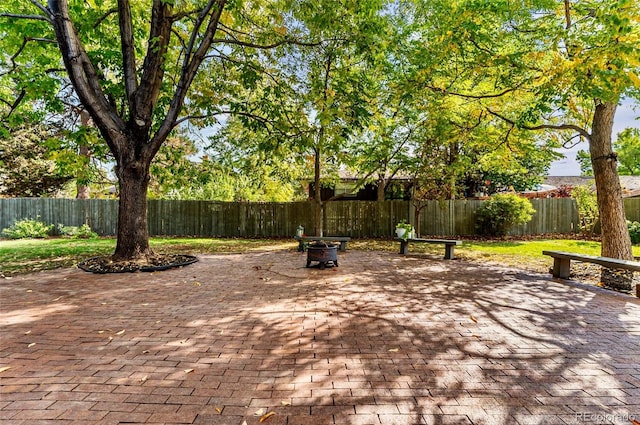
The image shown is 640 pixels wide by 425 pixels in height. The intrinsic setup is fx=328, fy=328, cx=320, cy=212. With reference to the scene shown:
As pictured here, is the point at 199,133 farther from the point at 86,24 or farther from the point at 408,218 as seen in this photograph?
the point at 408,218

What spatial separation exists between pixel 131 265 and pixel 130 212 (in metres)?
1.23

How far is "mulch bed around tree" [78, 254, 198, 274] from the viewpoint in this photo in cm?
670

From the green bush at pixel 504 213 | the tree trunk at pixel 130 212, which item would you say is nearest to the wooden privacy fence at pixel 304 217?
the green bush at pixel 504 213

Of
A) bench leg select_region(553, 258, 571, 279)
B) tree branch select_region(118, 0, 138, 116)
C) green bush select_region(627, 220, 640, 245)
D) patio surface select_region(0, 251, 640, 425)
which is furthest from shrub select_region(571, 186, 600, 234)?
tree branch select_region(118, 0, 138, 116)

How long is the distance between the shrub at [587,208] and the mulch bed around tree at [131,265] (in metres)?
14.7

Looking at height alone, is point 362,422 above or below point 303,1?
below

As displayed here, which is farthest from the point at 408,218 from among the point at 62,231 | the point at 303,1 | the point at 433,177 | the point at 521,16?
the point at 62,231

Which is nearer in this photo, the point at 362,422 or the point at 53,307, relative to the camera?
the point at 362,422

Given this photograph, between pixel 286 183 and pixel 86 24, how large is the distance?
9.39 meters

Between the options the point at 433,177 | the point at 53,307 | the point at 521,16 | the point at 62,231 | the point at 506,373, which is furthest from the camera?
the point at 62,231

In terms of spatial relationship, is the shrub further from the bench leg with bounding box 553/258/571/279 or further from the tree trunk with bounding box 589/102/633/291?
the bench leg with bounding box 553/258/571/279

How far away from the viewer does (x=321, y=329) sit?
3.69 meters

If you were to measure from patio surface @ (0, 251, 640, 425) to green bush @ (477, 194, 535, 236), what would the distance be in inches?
352

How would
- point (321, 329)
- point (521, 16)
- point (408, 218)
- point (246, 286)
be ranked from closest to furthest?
1. point (321, 329)
2. point (246, 286)
3. point (521, 16)
4. point (408, 218)
